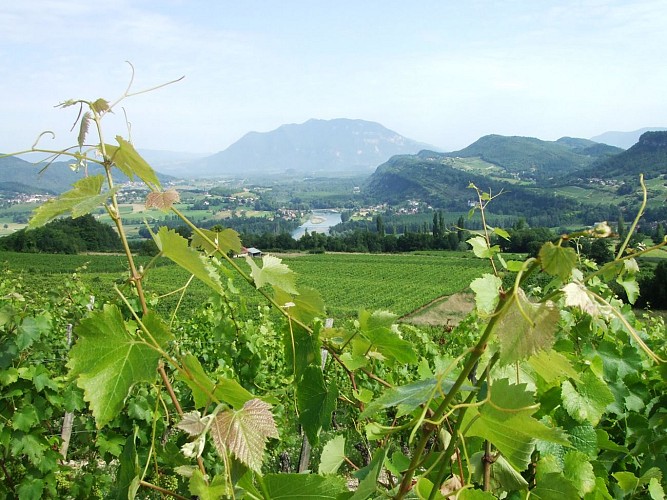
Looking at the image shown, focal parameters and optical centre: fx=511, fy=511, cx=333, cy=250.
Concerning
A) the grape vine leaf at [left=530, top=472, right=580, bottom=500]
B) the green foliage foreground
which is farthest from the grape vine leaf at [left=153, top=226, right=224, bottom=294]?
the grape vine leaf at [left=530, top=472, right=580, bottom=500]

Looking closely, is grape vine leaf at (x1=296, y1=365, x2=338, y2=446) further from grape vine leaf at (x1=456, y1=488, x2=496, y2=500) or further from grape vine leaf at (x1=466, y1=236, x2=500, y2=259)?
grape vine leaf at (x1=466, y1=236, x2=500, y2=259)

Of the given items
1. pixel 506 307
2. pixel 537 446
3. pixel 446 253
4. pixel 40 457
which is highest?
pixel 506 307

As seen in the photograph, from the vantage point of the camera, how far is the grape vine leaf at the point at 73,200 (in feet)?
2.69

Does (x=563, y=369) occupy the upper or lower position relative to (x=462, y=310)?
upper

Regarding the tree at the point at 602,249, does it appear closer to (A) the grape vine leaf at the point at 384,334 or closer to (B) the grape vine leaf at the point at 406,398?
(B) the grape vine leaf at the point at 406,398

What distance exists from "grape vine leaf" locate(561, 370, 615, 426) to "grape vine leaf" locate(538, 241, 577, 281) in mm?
955

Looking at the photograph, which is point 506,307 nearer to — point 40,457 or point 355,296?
point 40,457

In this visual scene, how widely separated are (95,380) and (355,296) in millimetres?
43338

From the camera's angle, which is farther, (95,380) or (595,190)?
(595,190)

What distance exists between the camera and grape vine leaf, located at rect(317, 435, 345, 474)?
1.36m

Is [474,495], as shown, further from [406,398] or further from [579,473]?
[579,473]

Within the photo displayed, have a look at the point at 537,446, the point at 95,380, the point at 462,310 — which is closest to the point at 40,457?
the point at 95,380

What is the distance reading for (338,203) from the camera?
573 feet

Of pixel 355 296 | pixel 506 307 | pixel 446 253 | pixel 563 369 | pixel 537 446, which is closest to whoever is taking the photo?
pixel 506 307
